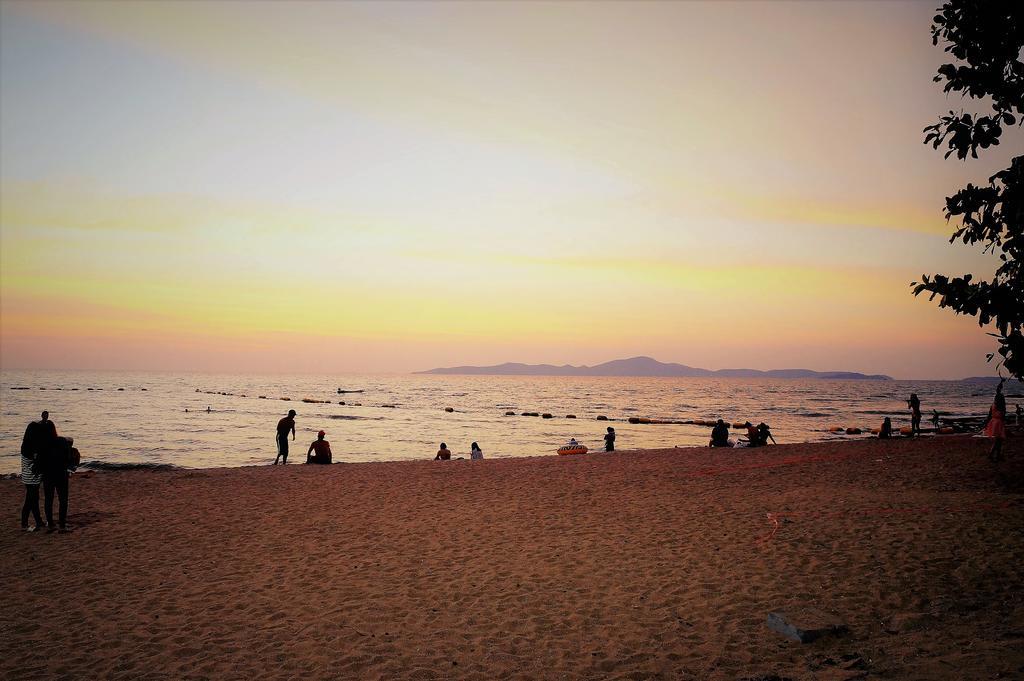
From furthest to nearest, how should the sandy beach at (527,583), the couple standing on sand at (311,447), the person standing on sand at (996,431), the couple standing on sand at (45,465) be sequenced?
the couple standing on sand at (311,447), the person standing on sand at (996,431), the couple standing on sand at (45,465), the sandy beach at (527,583)

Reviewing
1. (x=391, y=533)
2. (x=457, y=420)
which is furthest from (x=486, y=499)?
(x=457, y=420)

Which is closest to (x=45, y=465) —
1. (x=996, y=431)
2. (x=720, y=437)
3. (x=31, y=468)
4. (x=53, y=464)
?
(x=53, y=464)

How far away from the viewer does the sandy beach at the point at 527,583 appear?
6.71 metres

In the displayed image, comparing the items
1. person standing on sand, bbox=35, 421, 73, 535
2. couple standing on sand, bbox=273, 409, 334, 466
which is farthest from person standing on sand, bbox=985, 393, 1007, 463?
Answer: person standing on sand, bbox=35, 421, 73, 535

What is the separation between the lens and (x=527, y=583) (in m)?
9.30

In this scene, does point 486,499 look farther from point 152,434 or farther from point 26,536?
point 152,434

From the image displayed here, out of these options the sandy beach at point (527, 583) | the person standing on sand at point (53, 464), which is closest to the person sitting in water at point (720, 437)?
the sandy beach at point (527, 583)

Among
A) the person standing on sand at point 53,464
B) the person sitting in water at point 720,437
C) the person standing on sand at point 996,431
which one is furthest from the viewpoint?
the person sitting in water at point 720,437

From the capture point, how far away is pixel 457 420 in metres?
60.3

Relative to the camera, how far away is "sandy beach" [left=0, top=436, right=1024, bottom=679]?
6715mm

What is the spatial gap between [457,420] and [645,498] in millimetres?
45509

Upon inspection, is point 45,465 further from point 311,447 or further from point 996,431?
point 996,431

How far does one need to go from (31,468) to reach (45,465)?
254mm

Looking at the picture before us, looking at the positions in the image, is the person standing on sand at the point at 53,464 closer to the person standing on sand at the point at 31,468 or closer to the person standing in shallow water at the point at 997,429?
the person standing on sand at the point at 31,468
